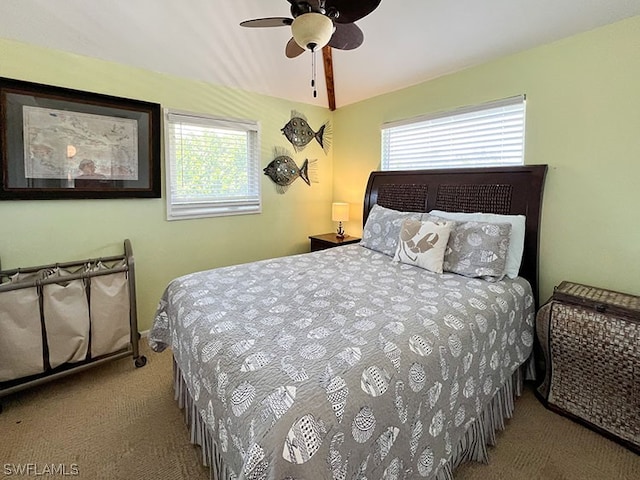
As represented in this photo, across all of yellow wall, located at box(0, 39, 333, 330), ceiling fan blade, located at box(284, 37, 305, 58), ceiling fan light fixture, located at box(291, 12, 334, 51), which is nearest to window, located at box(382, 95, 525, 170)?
yellow wall, located at box(0, 39, 333, 330)

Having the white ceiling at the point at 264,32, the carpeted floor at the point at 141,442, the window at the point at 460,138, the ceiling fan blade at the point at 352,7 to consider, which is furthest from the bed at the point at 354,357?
the ceiling fan blade at the point at 352,7

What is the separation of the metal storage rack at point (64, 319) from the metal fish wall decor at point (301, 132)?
2.07 m

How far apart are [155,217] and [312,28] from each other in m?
2.10

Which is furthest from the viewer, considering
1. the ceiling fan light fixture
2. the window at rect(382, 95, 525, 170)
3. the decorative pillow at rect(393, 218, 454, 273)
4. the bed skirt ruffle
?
the window at rect(382, 95, 525, 170)

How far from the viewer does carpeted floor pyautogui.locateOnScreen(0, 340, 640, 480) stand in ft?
4.97

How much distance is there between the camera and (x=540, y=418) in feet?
6.16

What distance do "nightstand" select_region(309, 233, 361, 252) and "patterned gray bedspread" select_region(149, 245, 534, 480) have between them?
4.55 ft

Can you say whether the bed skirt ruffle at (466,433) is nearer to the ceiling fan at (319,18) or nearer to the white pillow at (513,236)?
the white pillow at (513,236)

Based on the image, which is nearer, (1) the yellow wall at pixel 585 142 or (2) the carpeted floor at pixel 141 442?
(2) the carpeted floor at pixel 141 442

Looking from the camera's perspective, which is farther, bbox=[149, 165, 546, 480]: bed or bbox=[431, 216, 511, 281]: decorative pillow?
bbox=[431, 216, 511, 281]: decorative pillow

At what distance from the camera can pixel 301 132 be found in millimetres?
3689

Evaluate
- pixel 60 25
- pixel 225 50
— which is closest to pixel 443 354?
pixel 225 50

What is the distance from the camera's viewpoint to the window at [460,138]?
2.43m

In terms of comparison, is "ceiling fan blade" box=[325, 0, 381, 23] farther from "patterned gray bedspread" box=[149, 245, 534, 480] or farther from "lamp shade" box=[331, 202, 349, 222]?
"lamp shade" box=[331, 202, 349, 222]
